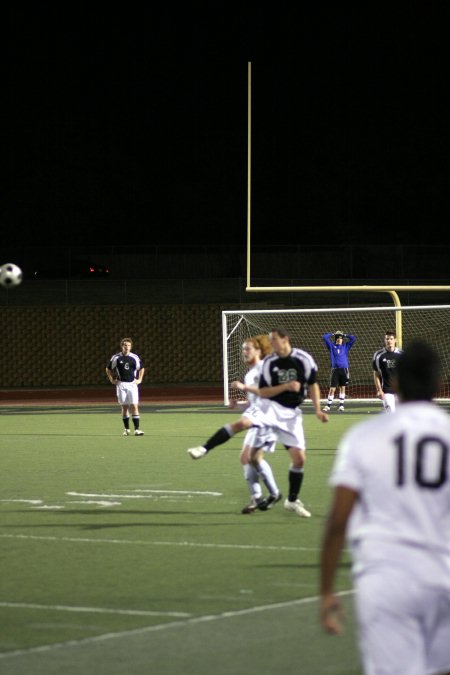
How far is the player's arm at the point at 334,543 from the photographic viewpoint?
4.53 m

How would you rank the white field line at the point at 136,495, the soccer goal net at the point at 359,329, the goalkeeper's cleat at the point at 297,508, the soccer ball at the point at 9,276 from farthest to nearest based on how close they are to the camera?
the soccer goal net at the point at 359,329 < the soccer ball at the point at 9,276 < the white field line at the point at 136,495 < the goalkeeper's cleat at the point at 297,508

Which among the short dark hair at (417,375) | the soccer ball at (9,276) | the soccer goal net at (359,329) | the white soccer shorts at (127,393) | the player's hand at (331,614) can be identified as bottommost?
the soccer goal net at (359,329)

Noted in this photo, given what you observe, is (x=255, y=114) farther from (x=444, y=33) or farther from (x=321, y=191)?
(x=444, y=33)

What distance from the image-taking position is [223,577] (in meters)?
10.1

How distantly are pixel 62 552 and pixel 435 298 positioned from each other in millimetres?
39244

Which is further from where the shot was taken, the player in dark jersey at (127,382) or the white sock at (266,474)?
the player in dark jersey at (127,382)

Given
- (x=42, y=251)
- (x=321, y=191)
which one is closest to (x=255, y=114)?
(x=321, y=191)

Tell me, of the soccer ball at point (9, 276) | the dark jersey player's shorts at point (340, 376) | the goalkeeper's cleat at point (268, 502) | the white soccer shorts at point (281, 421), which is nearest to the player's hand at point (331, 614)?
the white soccer shorts at point (281, 421)

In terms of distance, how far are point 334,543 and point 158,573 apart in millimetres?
5954

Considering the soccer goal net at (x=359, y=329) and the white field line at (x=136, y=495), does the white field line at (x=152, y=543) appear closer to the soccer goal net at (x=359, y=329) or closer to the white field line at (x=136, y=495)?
the white field line at (x=136, y=495)

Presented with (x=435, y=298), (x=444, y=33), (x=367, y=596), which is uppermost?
(x=444, y=33)

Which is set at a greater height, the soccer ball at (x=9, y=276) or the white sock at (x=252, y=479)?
the soccer ball at (x=9, y=276)

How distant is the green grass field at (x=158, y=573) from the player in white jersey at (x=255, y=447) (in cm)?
24

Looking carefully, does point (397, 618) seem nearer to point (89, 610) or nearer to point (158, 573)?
point (89, 610)
